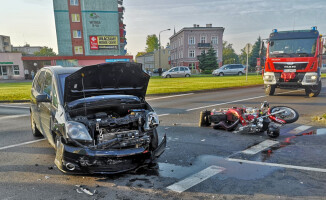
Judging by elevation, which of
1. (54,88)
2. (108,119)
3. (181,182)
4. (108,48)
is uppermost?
(108,48)

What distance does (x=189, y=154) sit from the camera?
480cm

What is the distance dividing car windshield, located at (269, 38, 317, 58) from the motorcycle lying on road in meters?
6.54

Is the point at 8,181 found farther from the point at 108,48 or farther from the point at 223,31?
the point at 223,31

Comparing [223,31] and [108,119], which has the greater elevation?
[223,31]

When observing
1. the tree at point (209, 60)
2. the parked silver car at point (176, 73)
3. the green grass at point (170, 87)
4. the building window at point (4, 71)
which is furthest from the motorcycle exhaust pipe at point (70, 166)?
the building window at point (4, 71)

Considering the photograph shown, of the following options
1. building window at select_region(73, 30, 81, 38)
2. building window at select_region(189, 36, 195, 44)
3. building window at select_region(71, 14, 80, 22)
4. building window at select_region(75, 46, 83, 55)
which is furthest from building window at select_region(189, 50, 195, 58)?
building window at select_region(71, 14, 80, 22)

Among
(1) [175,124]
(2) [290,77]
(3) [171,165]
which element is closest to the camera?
(3) [171,165]

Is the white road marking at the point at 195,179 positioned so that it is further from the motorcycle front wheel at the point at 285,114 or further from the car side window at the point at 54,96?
the motorcycle front wheel at the point at 285,114

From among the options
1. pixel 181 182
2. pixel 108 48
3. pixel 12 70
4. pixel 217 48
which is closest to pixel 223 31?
pixel 217 48

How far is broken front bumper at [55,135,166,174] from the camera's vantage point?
348 centimetres

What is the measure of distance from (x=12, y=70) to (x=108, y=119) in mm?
48300

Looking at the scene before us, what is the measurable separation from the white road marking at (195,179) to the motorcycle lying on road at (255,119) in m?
2.27

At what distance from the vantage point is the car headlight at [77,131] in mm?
3594

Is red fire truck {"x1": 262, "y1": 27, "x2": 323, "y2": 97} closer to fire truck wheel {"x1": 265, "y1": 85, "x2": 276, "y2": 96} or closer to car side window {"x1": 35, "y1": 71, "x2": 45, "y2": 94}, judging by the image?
fire truck wheel {"x1": 265, "y1": 85, "x2": 276, "y2": 96}
